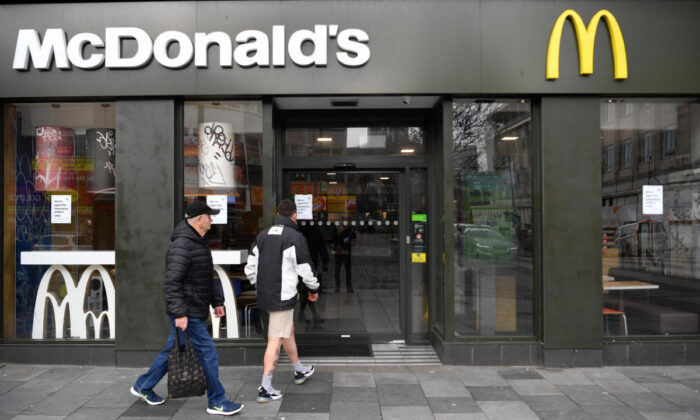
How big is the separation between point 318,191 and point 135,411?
358 cm

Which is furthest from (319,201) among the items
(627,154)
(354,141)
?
(627,154)

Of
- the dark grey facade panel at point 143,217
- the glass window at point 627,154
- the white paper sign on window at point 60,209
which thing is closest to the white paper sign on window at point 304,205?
the dark grey facade panel at point 143,217

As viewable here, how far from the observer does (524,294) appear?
242 inches

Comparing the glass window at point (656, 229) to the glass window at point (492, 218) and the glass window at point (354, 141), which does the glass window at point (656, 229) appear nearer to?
the glass window at point (492, 218)

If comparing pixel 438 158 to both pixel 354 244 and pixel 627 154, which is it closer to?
pixel 354 244

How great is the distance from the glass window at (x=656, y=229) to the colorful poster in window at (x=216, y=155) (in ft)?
15.8

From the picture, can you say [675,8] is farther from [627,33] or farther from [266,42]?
[266,42]

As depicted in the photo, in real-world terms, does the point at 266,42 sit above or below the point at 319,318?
above

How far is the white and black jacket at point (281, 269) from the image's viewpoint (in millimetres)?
4875

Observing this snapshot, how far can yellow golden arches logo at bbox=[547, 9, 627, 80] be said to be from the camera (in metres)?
5.73

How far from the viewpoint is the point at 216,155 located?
6316mm

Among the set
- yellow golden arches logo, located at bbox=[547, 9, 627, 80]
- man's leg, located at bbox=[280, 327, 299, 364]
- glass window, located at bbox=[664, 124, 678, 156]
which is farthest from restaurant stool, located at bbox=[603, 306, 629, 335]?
man's leg, located at bbox=[280, 327, 299, 364]

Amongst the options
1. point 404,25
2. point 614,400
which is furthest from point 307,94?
point 614,400

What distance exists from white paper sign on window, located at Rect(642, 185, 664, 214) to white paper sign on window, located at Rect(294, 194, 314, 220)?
4.42 m
